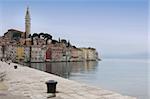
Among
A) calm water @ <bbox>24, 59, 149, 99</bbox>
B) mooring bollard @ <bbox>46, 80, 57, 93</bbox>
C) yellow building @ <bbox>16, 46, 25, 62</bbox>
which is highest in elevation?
yellow building @ <bbox>16, 46, 25, 62</bbox>

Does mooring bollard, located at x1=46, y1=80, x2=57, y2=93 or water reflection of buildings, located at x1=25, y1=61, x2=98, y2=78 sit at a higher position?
mooring bollard, located at x1=46, y1=80, x2=57, y2=93

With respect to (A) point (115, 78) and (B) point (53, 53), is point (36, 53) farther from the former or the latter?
(A) point (115, 78)

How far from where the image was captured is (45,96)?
10.5 metres

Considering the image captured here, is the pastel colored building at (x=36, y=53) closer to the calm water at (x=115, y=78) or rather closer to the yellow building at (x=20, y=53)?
the yellow building at (x=20, y=53)

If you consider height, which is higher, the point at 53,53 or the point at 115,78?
the point at 53,53

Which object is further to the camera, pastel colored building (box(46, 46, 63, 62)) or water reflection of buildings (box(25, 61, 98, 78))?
pastel colored building (box(46, 46, 63, 62))

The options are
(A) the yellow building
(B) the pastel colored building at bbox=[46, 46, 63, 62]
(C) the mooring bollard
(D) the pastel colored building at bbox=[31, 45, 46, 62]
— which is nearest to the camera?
(C) the mooring bollard

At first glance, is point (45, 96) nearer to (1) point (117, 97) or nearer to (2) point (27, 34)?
(1) point (117, 97)

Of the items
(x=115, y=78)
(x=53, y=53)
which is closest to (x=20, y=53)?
(x=53, y=53)

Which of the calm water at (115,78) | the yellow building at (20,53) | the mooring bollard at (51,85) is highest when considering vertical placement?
the yellow building at (20,53)

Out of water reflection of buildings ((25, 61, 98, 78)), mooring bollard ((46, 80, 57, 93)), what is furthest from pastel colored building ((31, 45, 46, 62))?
mooring bollard ((46, 80, 57, 93))

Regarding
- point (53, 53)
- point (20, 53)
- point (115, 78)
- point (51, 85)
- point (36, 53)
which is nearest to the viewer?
point (51, 85)

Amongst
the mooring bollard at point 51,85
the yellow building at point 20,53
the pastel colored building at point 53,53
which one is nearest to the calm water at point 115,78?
the mooring bollard at point 51,85

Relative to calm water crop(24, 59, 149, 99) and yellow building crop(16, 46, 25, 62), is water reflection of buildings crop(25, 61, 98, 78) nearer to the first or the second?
→ calm water crop(24, 59, 149, 99)
